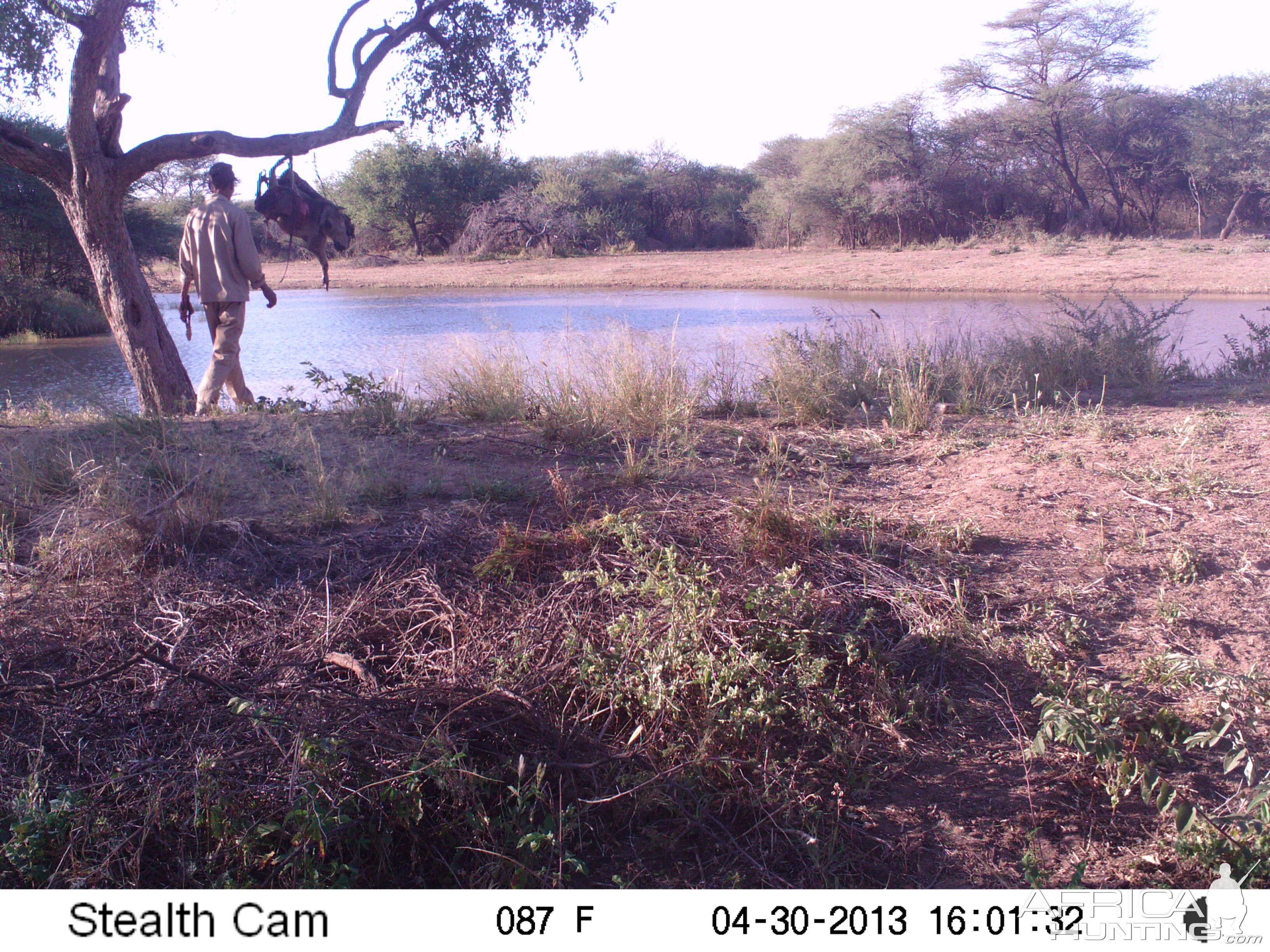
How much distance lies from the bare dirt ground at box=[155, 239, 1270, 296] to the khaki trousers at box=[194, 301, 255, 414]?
13983 mm

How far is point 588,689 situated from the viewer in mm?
2807

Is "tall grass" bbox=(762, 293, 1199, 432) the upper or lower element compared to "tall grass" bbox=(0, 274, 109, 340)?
lower

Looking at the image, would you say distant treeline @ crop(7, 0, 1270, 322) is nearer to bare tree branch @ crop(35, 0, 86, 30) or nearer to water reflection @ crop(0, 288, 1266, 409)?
water reflection @ crop(0, 288, 1266, 409)

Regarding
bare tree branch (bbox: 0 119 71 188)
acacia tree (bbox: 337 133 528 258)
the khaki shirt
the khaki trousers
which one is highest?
acacia tree (bbox: 337 133 528 258)

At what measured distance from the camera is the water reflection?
370 inches

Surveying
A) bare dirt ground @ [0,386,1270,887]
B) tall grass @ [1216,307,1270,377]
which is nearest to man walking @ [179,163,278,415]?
bare dirt ground @ [0,386,1270,887]

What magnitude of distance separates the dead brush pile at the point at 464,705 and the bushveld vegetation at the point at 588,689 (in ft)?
0.04

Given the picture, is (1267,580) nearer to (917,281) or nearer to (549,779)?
(549,779)

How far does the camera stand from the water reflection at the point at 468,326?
9.39 meters

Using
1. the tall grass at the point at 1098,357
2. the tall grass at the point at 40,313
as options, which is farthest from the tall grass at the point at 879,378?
the tall grass at the point at 40,313

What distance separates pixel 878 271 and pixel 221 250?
19.0m

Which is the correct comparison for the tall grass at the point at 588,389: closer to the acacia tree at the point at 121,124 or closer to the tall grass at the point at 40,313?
the acacia tree at the point at 121,124

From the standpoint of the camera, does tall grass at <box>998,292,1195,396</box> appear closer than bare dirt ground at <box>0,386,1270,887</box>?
No

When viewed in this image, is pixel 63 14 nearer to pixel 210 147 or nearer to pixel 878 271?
pixel 210 147
